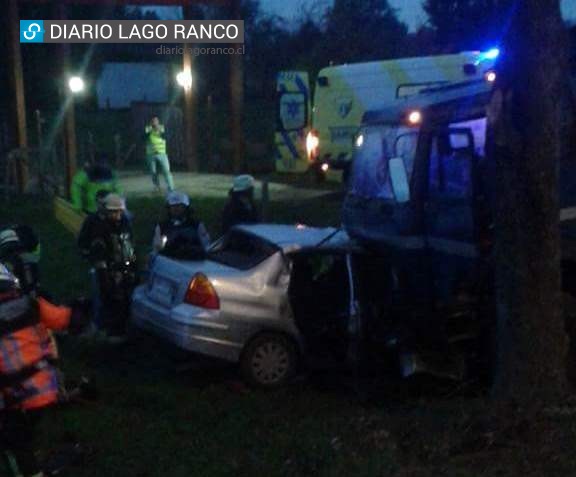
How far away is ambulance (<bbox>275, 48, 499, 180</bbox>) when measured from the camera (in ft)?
70.4

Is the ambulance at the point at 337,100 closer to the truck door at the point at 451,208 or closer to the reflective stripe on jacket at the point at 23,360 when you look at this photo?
the truck door at the point at 451,208

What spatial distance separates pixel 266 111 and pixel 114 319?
3339 centimetres

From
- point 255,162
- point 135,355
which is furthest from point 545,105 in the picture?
point 255,162

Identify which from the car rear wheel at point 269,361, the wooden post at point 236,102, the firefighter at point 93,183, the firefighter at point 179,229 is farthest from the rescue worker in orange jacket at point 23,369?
the wooden post at point 236,102

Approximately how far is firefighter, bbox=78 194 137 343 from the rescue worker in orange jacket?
4.80 metres

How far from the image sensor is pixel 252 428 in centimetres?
Answer: 839

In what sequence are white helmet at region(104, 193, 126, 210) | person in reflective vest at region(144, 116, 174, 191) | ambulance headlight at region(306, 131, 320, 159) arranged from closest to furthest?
white helmet at region(104, 193, 126, 210) < person in reflective vest at region(144, 116, 174, 191) < ambulance headlight at region(306, 131, 320, 159)

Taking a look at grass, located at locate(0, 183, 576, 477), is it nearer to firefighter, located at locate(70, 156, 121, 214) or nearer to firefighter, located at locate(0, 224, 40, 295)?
firefighter, located at locate(0, 224, 40, 295)

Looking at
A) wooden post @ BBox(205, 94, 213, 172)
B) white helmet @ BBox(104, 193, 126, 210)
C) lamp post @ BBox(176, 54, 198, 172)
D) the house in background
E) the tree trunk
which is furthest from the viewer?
the house in background

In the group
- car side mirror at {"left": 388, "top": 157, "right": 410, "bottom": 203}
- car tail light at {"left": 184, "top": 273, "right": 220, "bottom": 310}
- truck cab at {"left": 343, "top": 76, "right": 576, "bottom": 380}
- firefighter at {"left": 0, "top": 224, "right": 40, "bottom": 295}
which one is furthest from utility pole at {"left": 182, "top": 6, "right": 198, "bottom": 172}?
car side mirror at {"left": 388, "top": 157, "right": 410, "bottom": 203}

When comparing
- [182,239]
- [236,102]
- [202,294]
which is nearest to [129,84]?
[236,102]

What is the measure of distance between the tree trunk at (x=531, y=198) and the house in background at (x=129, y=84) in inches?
1781

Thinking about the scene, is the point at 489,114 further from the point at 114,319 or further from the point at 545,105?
the point at 114,319

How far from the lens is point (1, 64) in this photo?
123 ft
